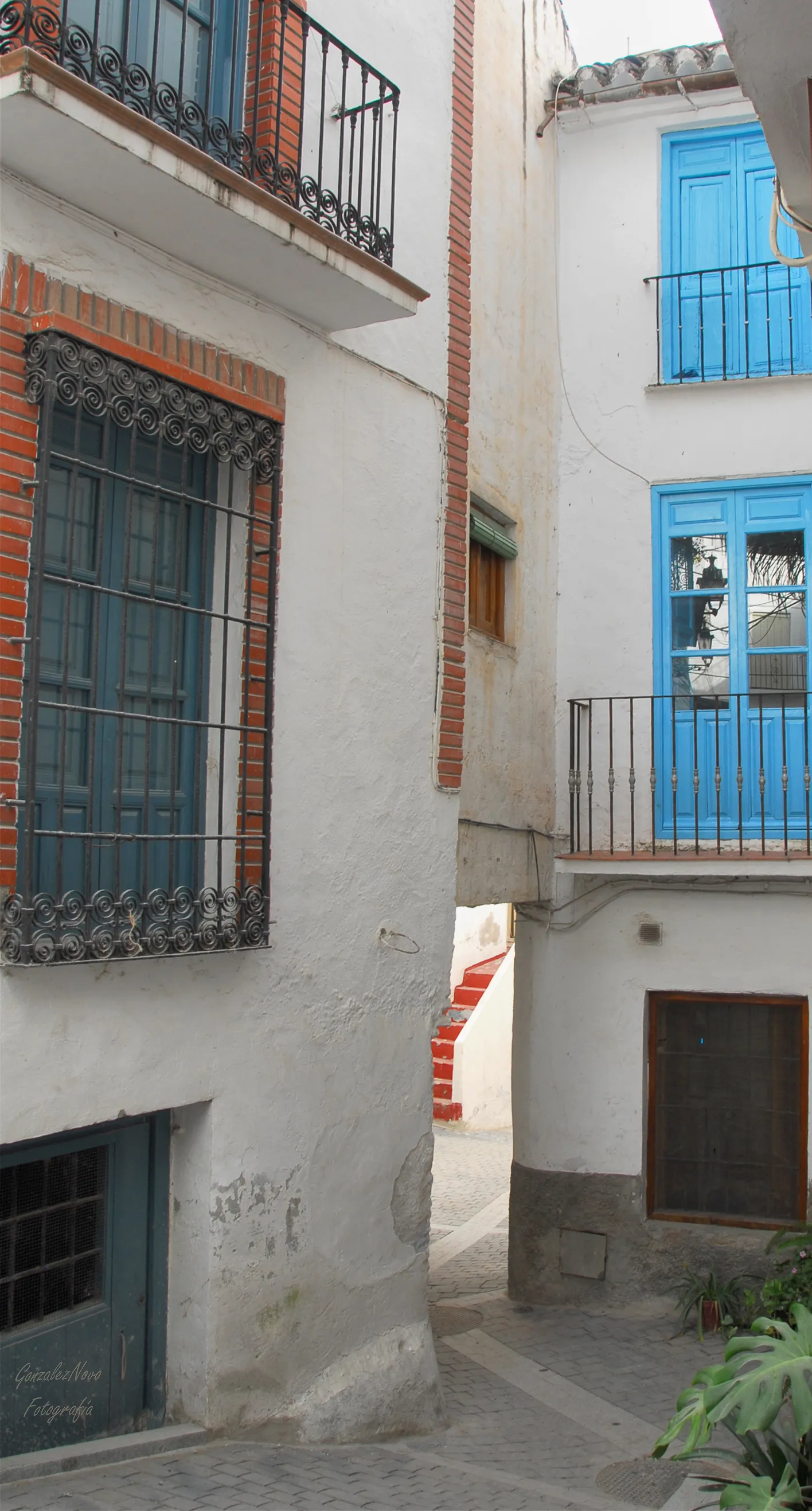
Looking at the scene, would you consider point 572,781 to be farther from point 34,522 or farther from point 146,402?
point 34,522

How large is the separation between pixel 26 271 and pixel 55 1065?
2.78 meters

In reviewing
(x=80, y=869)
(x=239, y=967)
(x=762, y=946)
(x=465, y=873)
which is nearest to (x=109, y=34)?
(x=80, y=869)

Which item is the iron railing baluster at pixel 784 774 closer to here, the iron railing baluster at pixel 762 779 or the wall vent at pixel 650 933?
the iron railing baluster at pixel 762 779

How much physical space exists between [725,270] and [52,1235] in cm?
778

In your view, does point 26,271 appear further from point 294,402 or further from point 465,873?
point 465,873

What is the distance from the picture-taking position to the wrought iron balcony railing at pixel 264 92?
498cm

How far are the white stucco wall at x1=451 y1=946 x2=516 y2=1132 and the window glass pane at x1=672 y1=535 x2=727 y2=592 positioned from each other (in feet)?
23.4

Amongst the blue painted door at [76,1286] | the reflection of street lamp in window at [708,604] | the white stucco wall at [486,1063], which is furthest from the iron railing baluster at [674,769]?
the white stucco wall at [486,1063]

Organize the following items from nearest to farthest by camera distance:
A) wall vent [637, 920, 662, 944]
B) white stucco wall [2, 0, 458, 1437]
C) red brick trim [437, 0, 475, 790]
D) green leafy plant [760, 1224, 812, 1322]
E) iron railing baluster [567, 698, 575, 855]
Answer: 1. white stucco wall [2, 0, 458, 1437]
2. red brick trim [437, 0, 475, 790]
3. green leafy plant [760, 1224, 812, 1322]
4. wall vent [637, 920, 662, 944]
5. iron railing baluster [567, 698, 575, 855]

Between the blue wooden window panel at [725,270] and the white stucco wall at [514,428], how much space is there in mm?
911

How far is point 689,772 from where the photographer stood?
30.1 feet

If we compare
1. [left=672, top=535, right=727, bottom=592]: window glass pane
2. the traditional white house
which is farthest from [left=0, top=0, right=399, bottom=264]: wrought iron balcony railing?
[left=672, top=535, right=727, bottom=592]: window glass pane

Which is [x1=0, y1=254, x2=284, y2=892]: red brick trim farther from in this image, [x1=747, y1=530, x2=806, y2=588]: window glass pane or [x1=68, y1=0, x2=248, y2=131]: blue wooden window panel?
[x1=747, y1=530, x2=806, y2=588]: window glass pane

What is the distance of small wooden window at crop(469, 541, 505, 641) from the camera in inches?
332
